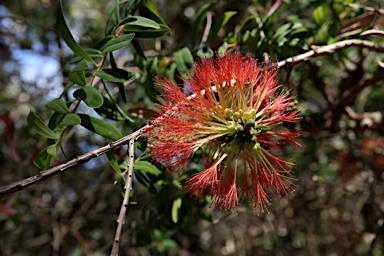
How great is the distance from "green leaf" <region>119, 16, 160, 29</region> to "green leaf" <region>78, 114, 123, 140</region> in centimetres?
33

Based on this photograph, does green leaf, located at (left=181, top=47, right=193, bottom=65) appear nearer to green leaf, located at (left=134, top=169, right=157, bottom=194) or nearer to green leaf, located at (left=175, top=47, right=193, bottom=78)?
green leaf, located at (left=175, top=47, right=193, bottom=78)

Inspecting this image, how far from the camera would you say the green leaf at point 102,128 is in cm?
132

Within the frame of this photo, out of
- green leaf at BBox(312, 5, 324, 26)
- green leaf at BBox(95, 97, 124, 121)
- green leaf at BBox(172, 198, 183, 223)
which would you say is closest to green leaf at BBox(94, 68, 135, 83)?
green leaf at BBox(95, 97, 124, 121)

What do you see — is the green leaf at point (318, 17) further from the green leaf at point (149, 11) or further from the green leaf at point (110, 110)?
the green leaf at point (110, 110)

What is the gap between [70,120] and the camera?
1312mm

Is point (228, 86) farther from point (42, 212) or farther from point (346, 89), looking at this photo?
point (42, 212)

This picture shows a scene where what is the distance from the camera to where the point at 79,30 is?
344cm

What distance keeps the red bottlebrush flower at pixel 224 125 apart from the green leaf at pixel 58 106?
30cm

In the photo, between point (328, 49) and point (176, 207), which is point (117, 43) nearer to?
point (176, 207)

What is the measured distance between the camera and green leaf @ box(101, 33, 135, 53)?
130 centimetres

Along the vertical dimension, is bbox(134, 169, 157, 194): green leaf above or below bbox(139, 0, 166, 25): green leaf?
below

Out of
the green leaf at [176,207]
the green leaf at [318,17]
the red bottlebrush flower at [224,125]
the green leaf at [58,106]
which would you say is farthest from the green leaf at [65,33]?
the green leaf at [318,17]

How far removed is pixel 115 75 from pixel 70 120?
202 millimetres

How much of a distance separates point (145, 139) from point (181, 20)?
1992mm
